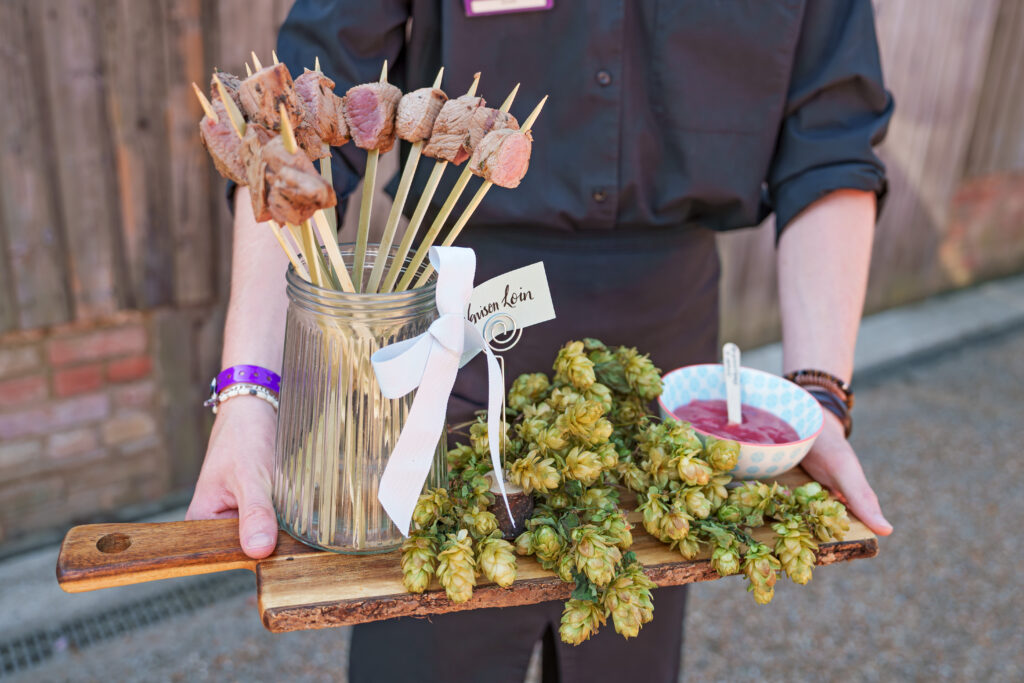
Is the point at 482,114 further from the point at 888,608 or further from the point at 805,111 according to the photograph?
the point at 888,608

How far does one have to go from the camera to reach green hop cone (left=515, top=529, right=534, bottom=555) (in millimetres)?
763

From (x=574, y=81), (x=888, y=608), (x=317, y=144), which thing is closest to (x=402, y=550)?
(x=317, y=144)

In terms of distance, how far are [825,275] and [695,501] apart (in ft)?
1.87

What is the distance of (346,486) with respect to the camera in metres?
0.74

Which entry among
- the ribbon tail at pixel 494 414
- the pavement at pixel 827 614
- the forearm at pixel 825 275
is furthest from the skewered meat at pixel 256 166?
the pavement at pixel 827 614

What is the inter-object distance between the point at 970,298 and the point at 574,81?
14.9ft

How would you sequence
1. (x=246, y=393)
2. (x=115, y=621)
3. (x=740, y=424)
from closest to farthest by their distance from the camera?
(x=246, y=393) → (x=740, y=424) → (x=115, y=621)

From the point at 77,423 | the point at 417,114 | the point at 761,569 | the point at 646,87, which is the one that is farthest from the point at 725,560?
the point at 77,423

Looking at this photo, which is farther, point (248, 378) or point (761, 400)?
point (761, 400)

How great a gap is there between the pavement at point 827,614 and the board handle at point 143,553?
56.8 inches

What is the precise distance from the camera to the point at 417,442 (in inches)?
28.0

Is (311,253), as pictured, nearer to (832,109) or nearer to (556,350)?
(556,350)

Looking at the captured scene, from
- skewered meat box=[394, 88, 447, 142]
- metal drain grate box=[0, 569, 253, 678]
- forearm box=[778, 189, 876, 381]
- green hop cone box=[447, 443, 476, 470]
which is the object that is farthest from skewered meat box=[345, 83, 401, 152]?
metal drain grate box=[0, 569, 253, 678]

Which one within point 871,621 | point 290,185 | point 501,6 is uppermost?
point 501,6
